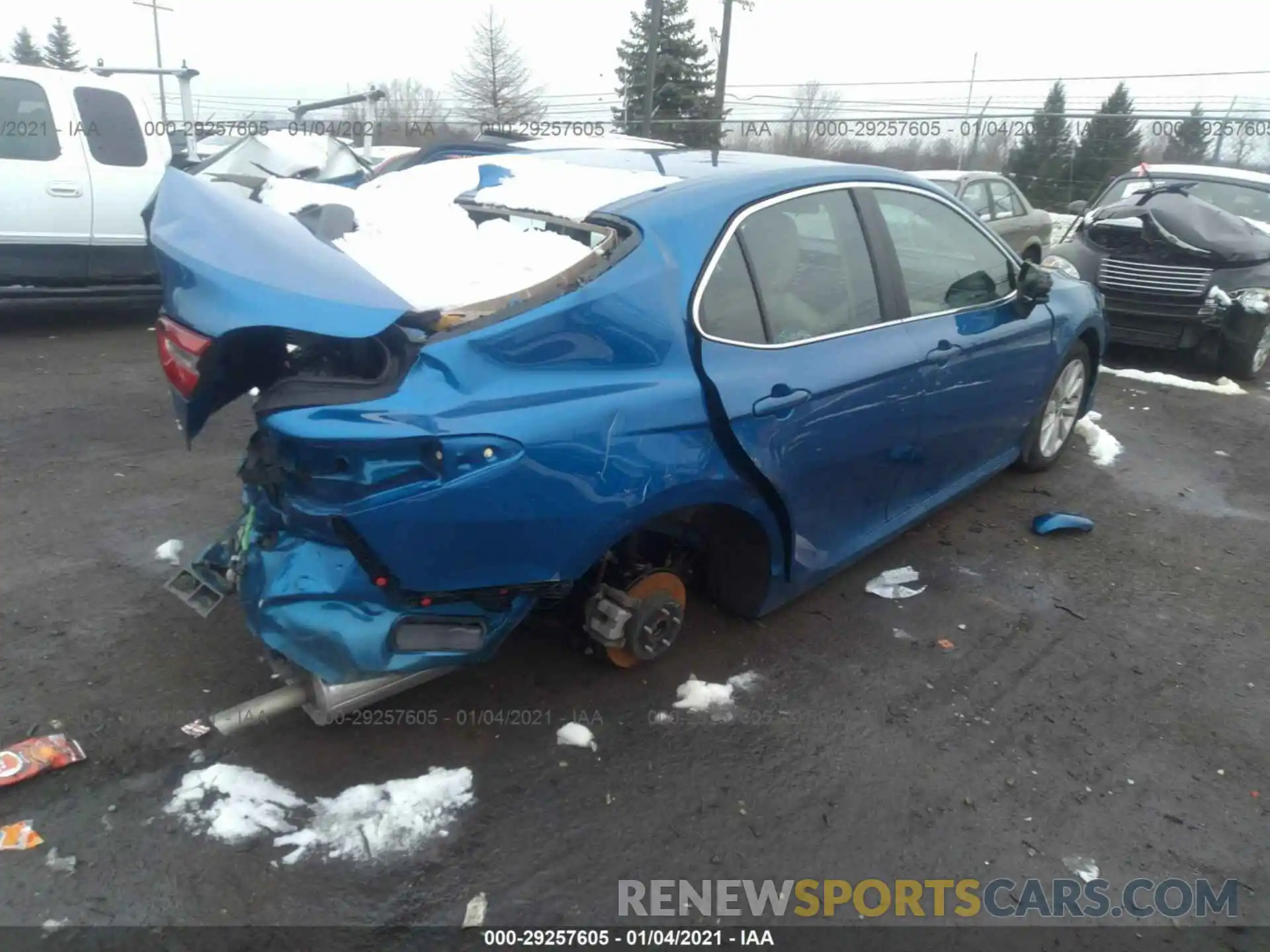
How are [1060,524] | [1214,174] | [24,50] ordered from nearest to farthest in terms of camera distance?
[1060,524] < [1214,174] < [24,50]

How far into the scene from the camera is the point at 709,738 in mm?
3078

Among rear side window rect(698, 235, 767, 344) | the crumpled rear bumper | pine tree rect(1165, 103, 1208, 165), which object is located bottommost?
the crumpled rear bumper

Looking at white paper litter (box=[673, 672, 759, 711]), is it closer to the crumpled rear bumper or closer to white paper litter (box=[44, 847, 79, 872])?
the crumpled rear bumper

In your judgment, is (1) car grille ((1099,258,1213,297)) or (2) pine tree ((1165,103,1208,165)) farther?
(2) pine tree ((1165,103,1208,165))

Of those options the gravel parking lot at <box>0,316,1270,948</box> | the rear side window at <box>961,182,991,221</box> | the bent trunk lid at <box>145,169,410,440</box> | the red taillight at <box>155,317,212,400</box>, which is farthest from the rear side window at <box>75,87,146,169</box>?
the rear side window at <box>961,182,991,221</box>

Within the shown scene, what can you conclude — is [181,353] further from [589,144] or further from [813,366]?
[589,144]

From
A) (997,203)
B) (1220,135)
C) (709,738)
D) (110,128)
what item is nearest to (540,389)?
(709,738)

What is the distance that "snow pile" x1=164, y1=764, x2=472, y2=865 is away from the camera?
258 cm

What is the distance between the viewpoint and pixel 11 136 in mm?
7168

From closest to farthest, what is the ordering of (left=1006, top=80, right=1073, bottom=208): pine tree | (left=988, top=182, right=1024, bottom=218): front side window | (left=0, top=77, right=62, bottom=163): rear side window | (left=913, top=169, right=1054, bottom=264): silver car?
(left=0, top=77, right=62, bottom=163): rear side window, (left=913, top=169, right=1054, bottom=264): silver car, (left=988, top=182, right=1024, bottom=218): front side window, (left=1006, top=80, right=1073, bottom=208): pine tree

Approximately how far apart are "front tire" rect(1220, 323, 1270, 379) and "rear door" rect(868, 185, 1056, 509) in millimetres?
4150

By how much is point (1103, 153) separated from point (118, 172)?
71.8 ft

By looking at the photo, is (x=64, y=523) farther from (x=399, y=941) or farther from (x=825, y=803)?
(x=825, y=803)

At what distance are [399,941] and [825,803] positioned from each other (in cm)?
128
